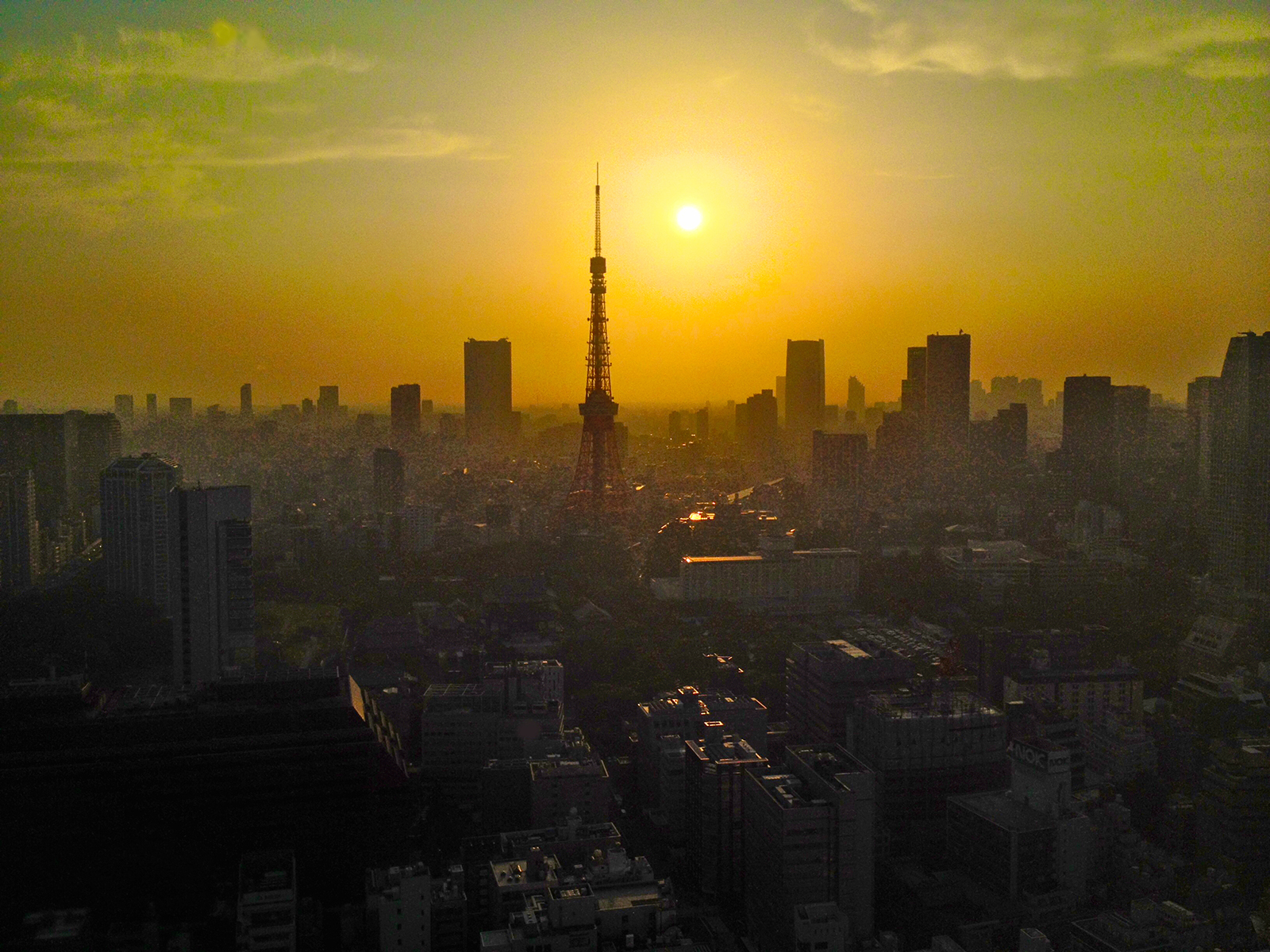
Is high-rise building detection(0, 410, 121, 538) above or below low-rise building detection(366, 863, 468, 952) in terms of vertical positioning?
above

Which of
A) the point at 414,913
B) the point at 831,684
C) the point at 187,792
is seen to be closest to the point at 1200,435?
the point at 831,684

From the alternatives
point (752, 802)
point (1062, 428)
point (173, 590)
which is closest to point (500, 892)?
point (752, 802)

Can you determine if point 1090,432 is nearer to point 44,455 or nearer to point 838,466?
point 838,466

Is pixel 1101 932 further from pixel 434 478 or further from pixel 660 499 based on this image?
pixel 434 478

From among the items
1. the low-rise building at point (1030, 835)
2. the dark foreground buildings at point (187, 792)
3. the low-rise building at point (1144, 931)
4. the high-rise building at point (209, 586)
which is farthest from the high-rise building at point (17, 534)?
the low-rise building at point (1144, 931)

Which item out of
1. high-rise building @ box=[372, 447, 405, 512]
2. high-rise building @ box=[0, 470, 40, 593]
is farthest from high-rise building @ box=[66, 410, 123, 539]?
high-rise building @ box=[372, 447, 405, 512]

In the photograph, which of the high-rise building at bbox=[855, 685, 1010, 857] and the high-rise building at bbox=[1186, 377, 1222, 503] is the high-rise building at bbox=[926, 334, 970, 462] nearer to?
the high-rise building at bbox=[1186, 377, 1222, 503]

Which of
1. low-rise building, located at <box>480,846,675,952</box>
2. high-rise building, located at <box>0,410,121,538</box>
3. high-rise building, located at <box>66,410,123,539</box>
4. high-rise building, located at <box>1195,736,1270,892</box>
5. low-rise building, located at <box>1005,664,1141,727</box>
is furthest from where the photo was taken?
high-rise building, located at <box>66,410,123,539</box>
